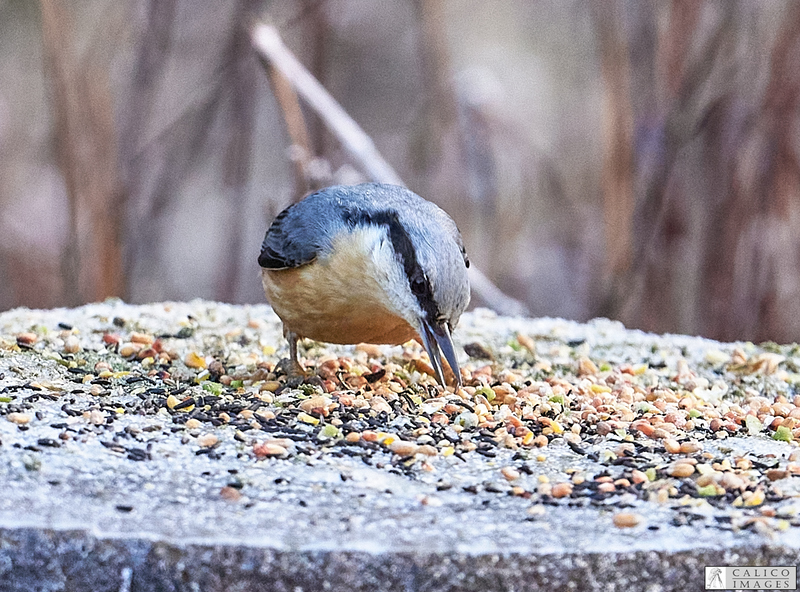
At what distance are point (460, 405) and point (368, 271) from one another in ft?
1.88

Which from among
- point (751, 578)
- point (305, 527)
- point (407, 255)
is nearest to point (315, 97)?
point (407, 255)

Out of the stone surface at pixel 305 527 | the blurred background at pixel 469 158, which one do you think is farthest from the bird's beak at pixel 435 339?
the blurred background at pixel 469 158

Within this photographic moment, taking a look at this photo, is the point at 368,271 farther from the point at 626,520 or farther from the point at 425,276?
the point at 626,520

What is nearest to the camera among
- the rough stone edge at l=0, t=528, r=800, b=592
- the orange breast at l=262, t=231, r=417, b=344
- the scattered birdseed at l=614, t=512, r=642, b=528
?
the rough stone edge at l=0, t=528, r=800, b=592

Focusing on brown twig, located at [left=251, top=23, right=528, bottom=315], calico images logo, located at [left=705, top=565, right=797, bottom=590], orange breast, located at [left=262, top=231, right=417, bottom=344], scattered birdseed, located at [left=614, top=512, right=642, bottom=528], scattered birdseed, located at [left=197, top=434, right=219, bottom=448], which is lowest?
calico images logo, located at [left=705, top=565, right=797, bottom=590]

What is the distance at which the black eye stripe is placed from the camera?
10.2 ft

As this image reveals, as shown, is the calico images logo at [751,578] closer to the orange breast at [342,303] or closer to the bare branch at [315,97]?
the orange breast at [342,303]

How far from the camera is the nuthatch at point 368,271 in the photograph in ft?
10.2

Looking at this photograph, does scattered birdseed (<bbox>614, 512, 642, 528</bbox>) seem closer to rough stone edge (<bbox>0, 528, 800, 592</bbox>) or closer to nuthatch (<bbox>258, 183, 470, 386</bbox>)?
rough stone edge (<bbox>0, 528, 800, 592</bbox>)

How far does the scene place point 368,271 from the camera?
3289 mm

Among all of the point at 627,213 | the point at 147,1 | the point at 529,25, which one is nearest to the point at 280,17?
the point at 147,1

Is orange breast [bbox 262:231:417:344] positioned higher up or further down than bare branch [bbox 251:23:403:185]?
further down

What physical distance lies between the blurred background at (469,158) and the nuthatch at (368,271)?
1.86m

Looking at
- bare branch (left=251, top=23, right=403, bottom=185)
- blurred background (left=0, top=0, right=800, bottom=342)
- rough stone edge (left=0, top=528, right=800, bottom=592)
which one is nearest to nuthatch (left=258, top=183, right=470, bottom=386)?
rough stone edge (left=0, top=528, right=800, bottom=592)
